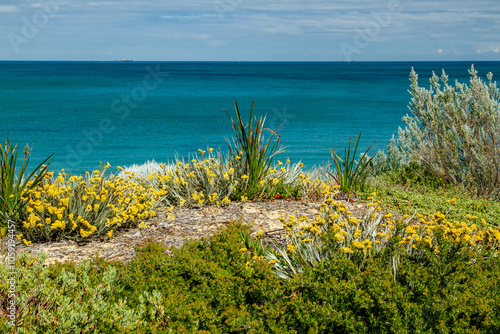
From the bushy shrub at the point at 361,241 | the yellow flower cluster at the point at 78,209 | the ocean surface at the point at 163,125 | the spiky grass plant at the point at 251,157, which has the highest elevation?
the ocean surface at the point at 163,125

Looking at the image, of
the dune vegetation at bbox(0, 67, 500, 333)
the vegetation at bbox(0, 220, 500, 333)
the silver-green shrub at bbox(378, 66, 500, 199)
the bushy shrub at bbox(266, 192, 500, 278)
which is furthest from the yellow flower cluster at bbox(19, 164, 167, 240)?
the silver-green shrub at bbox(378, 66, 500, 199)

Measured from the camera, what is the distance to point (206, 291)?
3.36 m

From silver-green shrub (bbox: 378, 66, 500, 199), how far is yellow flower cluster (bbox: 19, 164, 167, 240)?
6.14m

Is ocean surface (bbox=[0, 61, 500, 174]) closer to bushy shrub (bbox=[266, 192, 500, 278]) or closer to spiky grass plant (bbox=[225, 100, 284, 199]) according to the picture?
spiky grass plant (bbox=[225, 100, 284, 199])

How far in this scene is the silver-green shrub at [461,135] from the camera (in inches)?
340

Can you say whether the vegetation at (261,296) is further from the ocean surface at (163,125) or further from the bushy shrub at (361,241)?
the ocean surface at (163,125)

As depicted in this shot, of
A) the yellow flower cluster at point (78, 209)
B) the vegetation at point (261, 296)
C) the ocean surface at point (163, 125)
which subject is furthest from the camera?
the ocean surface at point (163, 125)

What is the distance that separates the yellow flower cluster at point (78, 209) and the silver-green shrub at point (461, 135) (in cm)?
614

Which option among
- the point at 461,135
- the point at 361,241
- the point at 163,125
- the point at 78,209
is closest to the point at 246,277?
the point at 361,241

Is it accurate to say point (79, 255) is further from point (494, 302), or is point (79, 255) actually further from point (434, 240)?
point (494, 302)

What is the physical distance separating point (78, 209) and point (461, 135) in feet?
24.6

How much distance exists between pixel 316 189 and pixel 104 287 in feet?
14.6

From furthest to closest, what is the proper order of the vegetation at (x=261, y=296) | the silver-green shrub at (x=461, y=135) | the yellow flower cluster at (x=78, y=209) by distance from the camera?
1. the silver-green shrub at (x=461, y=135)
2. the yellow flower cluster at (x=78, y=209)
3. the vegetation at (x=261, y=296)

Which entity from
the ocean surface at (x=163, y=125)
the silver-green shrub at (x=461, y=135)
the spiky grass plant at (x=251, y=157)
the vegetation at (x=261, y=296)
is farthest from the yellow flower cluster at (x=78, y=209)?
the ocean surface at (x=163, y=125)
